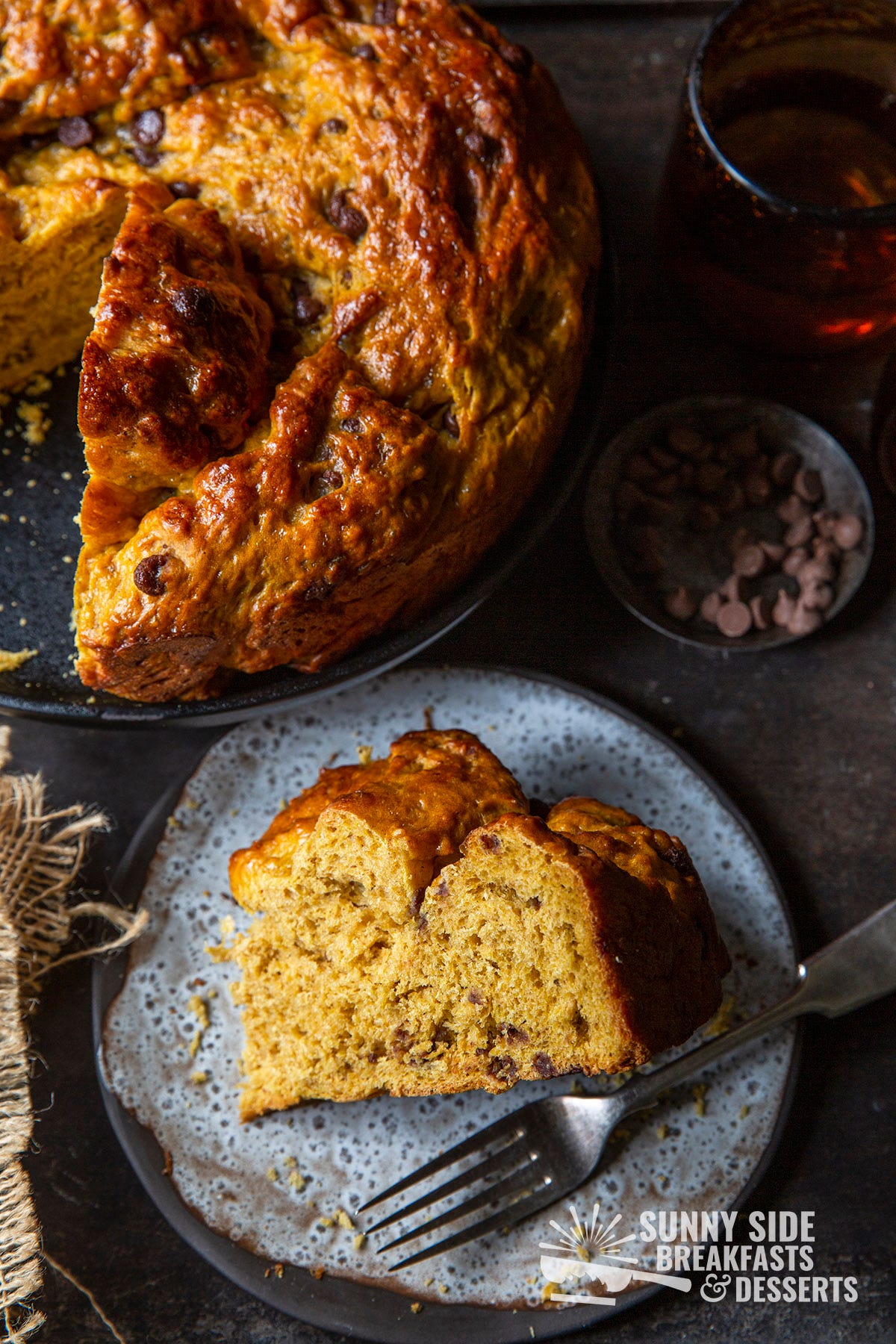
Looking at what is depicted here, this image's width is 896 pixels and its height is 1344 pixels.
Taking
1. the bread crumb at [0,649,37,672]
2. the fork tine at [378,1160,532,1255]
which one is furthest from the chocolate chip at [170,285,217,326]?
the fork tine at [378,1160,532,1255]

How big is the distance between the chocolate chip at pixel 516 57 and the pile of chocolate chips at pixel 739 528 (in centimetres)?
101

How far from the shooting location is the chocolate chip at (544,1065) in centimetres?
252

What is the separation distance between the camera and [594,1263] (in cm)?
277

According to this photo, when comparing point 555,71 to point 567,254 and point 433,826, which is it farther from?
point 433,826

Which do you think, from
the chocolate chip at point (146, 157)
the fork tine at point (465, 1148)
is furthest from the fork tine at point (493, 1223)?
the chocolate chip at point (146, 157)

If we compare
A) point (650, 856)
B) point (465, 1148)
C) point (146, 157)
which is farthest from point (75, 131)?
point (465, 1148)

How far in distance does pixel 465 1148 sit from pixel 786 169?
8.62ft

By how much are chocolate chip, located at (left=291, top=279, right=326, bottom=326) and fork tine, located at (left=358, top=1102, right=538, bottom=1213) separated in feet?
6.30

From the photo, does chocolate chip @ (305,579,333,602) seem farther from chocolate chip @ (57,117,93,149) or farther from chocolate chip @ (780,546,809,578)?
chocolate chip @ (780,546,809,578)

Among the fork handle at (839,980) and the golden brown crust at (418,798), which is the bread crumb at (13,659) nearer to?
the golden brown crust at (418,798)

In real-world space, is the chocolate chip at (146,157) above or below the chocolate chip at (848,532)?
Result: above

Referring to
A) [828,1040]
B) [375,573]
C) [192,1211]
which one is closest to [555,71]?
[375,573]

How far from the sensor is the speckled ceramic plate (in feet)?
9.12

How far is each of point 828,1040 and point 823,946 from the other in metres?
0.24
